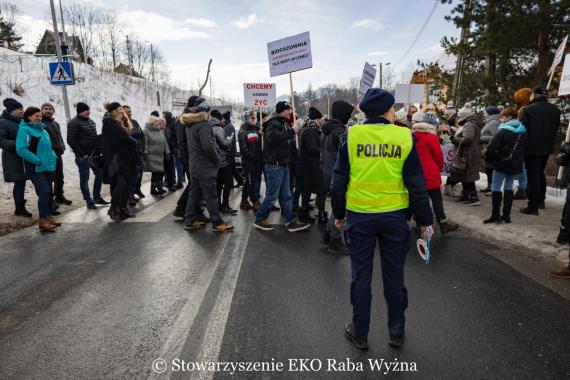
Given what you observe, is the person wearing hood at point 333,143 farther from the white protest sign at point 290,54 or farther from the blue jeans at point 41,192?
the blue jeans at point 41,192

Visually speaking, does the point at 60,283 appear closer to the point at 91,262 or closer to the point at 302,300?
the point at 91,262

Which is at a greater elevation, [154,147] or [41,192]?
[154,147]

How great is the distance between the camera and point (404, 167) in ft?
9.02

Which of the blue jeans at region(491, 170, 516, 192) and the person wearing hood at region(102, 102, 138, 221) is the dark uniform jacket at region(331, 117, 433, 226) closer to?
the blue jeans at region(491, 170, 516, 192)

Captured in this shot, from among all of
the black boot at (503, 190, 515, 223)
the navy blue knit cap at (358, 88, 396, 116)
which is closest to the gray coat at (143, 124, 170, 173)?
the navy blue knit cap at (358, 88, 396, 116)

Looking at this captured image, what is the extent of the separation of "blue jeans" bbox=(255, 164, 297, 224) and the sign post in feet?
7.45

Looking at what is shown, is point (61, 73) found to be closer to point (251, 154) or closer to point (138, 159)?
point (138, 159)

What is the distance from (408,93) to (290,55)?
626 cm

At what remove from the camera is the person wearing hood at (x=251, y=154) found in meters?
7.57

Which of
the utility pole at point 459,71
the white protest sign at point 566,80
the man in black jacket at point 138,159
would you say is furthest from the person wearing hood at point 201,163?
the utility pole at point 459,71

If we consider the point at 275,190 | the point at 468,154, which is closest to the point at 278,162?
the point at 275,190

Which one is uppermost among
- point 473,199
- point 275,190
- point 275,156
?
point 275,156

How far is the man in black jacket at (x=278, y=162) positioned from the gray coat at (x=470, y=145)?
3810mm

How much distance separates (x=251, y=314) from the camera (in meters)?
3.38
